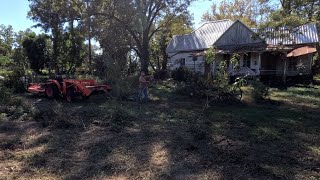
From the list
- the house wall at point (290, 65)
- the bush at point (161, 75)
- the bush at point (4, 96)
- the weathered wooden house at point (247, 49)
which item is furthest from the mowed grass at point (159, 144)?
the bush at point (161, 75)

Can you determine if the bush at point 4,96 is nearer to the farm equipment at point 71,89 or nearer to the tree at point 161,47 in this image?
the farm equipment at point 71,89

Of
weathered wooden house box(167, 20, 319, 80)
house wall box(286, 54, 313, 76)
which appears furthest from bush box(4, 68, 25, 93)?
house wall box(286, 54, 313, 76)

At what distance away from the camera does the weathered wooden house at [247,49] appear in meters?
25.7

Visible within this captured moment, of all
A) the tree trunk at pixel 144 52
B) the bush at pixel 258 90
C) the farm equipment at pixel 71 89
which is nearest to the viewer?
the farm equipment at pixel 71 89

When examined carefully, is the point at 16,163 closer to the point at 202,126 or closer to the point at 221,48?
the point at 202,126

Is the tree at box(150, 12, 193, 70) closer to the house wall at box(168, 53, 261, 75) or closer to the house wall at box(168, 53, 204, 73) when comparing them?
the house wall at box(168, 53, 204, 73)

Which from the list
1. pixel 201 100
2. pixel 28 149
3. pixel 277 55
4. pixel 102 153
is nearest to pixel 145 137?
pixel 102 153

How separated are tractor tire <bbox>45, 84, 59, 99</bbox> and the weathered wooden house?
1172 centimetres

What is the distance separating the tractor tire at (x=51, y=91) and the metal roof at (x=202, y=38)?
18391 mm

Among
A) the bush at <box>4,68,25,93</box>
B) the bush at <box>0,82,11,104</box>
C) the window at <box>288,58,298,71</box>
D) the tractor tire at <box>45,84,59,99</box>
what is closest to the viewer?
the bush at <box>0,82,11,104</box>

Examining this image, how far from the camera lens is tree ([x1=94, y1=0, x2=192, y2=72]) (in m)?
24.8

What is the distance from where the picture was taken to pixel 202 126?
898 cm

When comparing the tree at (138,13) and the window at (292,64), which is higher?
the tree at (138,13)

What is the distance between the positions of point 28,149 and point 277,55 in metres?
25.3
